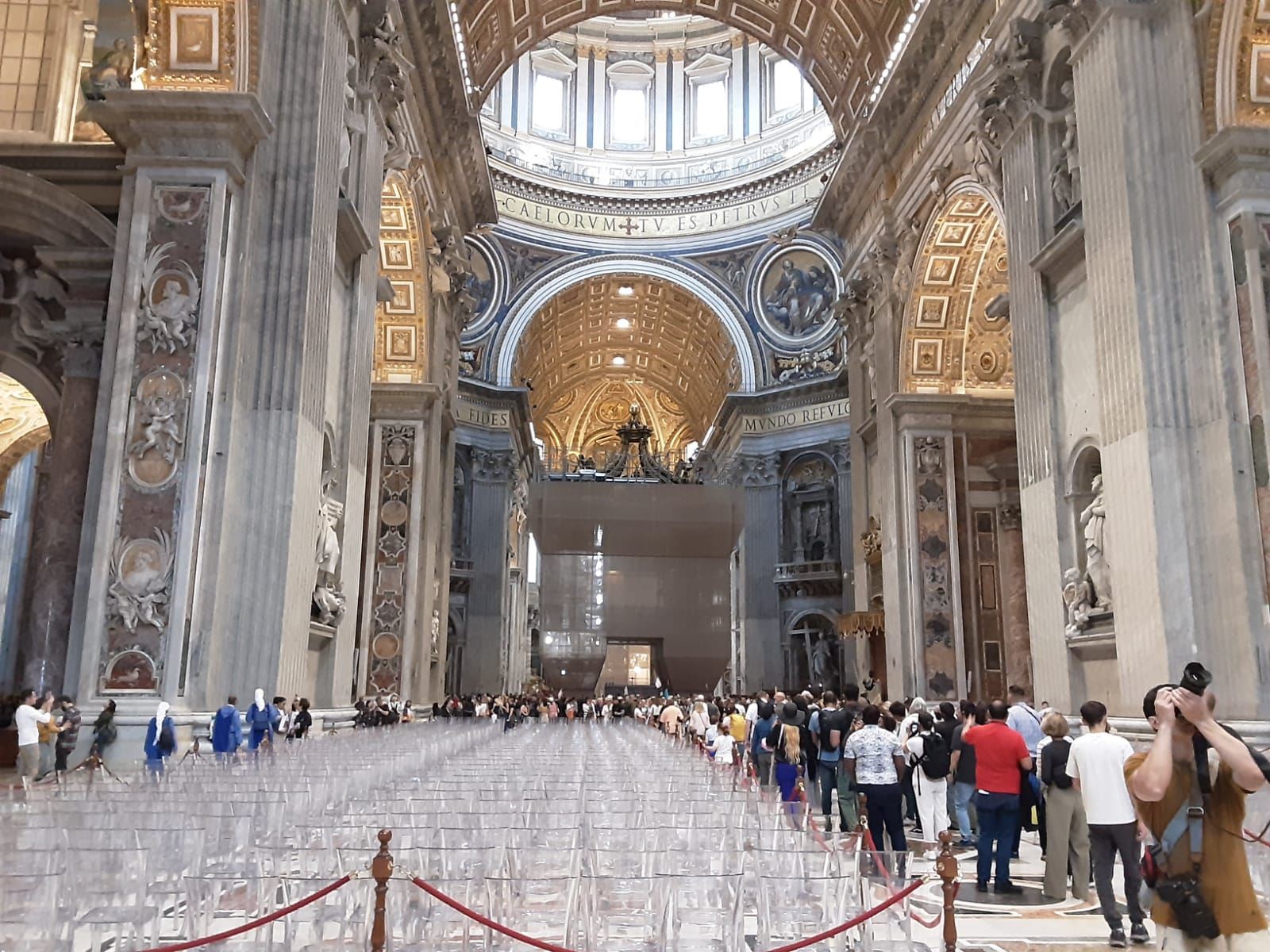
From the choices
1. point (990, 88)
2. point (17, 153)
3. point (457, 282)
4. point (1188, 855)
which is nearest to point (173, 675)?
point (17, 153)

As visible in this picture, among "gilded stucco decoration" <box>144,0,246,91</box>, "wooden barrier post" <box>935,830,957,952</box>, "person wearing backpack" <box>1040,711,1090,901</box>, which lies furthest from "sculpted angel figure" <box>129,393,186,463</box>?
"wooden barrier post" <box>935,830,957,952</box>

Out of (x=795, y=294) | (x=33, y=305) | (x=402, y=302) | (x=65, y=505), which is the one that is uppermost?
(x=795, y=294)

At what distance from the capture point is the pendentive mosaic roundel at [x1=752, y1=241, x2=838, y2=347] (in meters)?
31.6

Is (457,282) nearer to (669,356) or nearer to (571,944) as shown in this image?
(571,944)

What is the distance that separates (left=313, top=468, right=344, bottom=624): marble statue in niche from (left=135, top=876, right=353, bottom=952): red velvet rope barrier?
7541 millimetres

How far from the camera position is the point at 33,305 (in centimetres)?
1069

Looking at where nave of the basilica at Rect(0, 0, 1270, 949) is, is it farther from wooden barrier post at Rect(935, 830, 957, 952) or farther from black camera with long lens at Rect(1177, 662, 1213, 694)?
black camera with long lens at Rect(1177, 662, 1213, 694)

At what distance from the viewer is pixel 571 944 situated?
3.33 metres

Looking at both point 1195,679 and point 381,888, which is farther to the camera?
point 381,888

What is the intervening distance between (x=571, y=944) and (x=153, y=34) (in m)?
9.38

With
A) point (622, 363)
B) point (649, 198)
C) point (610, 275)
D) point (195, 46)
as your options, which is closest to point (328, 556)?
point (195, 46)

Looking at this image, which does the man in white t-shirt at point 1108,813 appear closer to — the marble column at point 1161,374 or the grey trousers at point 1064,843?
the grey trousers at point 1064,843

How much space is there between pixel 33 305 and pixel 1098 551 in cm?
1076

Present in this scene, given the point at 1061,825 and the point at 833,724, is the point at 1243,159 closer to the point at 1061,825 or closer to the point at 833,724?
the point at 833,724
